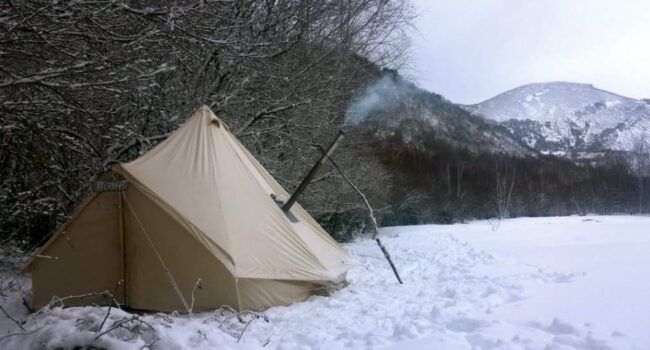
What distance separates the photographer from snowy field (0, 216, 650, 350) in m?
3.03

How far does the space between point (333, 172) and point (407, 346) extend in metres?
10.9

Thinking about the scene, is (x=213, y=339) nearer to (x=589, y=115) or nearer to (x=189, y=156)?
(x=189, y=156)

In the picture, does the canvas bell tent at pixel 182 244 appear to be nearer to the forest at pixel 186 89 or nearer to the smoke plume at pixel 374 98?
the forest at pixel 186 89

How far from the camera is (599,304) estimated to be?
4281mm

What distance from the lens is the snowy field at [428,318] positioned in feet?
9.93

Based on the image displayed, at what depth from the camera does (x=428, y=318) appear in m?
4.50

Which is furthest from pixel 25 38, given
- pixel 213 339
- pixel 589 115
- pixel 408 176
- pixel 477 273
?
pixel 589 115

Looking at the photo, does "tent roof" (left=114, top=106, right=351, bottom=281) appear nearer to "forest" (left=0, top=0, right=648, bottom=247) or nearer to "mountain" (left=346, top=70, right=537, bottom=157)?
"forest" (left=0, top=0, right=648, bottom=247)

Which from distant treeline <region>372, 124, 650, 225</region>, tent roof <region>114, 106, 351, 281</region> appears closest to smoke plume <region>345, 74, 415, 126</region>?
distant treeline <region>372, 124, 650, 225</region>

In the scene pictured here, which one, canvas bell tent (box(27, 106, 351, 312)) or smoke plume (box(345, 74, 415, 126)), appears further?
smoke plume (box(345, 74, 415, 126))

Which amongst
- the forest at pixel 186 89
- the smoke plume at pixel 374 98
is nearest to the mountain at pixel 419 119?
the smoke plume at pixel 374 98

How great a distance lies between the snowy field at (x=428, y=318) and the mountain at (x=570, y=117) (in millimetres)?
72924

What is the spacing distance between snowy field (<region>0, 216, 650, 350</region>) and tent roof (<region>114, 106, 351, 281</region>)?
473 mm

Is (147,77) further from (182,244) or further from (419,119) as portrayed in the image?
(419,119)
